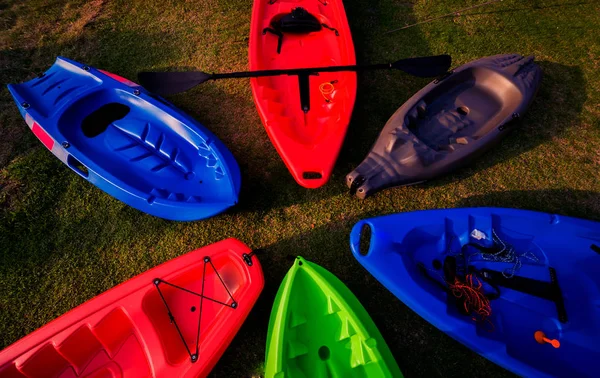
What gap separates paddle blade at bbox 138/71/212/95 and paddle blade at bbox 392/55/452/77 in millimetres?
1641

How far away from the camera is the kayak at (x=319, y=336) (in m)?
2.02

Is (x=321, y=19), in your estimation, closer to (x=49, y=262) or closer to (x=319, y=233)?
(x=319, y=233)

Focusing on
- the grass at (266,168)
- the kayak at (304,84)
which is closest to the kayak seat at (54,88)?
the grass at (266,168)

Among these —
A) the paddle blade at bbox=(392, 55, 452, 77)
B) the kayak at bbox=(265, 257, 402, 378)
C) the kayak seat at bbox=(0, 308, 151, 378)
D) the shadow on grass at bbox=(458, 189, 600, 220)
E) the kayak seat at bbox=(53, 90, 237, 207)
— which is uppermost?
the paddle blade at bbox=(392, 55, 452, 77)

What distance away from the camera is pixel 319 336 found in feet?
7.12

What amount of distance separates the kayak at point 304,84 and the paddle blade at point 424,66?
443 mm

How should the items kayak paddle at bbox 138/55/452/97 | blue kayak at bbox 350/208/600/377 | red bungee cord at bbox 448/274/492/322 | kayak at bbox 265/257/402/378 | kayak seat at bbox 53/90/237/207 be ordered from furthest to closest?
kayak paddle at bbox 138/55/452/97 → kayak seat at bbox 53/90/237/207 → red bungee cord at bbox 448/274/492/322 → blue kayak at bbox 350/208/600/377 → kayak at bbox 265/257/402/378

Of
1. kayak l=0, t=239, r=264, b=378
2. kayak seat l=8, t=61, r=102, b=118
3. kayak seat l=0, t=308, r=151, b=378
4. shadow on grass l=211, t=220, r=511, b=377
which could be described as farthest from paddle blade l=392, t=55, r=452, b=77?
kayak seat l=0, t=308, r=151, b=378

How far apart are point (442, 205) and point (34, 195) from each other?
135 inches

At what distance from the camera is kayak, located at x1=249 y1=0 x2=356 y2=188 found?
101 inches

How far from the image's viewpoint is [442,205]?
278 centimetres

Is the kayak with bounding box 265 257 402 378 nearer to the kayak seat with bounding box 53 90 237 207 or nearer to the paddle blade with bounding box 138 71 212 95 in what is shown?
the kayak seat with bounding box 53 90 237 207

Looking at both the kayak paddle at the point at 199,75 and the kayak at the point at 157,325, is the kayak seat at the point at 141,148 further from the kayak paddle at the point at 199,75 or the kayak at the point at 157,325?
the kayak at the point at 157,325

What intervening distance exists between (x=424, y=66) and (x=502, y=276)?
1755 millimetres
